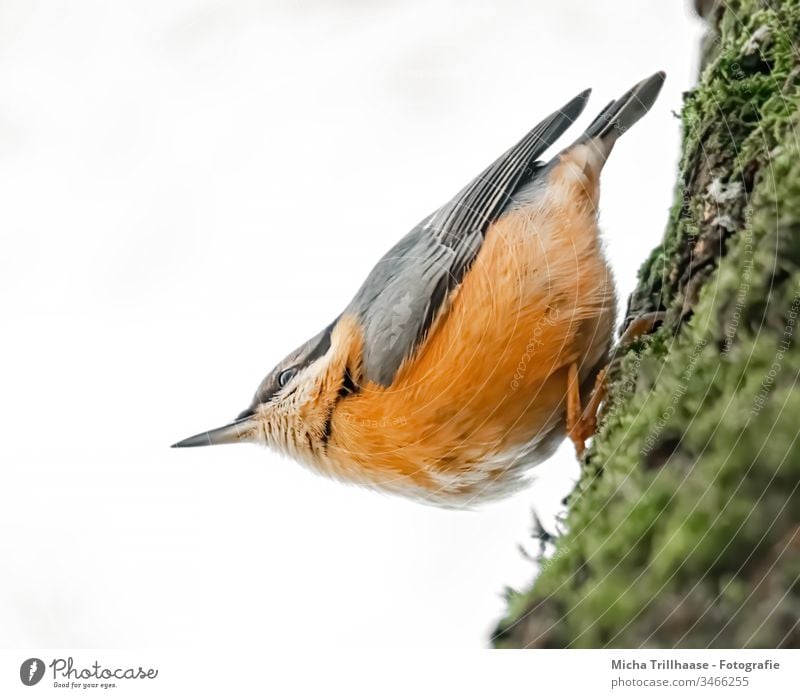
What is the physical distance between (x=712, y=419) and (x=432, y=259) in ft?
1.72

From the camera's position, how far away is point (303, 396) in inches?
50.9

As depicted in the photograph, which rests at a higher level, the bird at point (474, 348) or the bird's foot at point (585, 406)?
the bird at point (474, 348)

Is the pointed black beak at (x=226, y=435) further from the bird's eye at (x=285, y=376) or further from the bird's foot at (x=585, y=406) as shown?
the bird's foot at (x=585, y=406)

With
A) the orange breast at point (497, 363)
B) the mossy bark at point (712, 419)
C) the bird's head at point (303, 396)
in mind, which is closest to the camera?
the mossy bark at point (712, 419)

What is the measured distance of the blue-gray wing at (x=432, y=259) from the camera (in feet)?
4.00

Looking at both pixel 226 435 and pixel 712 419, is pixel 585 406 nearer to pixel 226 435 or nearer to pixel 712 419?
pixel 712 419

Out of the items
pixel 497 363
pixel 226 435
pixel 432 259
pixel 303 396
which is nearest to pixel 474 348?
pixel 497 363

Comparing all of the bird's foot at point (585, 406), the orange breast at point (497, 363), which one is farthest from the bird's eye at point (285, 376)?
the bird's foot at point (585, 406)

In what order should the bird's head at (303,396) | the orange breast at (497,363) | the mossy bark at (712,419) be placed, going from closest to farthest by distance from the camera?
the mossy bark at (712,419)
the orange breast at (497,363)
the bird's head at (303,396)

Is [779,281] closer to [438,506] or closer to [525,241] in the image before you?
[525,241]

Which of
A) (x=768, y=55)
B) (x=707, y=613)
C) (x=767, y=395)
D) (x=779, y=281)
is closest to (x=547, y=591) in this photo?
(x=707, y=613)

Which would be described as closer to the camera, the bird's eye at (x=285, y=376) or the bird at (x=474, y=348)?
the bird at (x=474, y=348)

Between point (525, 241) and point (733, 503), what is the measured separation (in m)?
0.56

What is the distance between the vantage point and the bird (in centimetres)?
117
